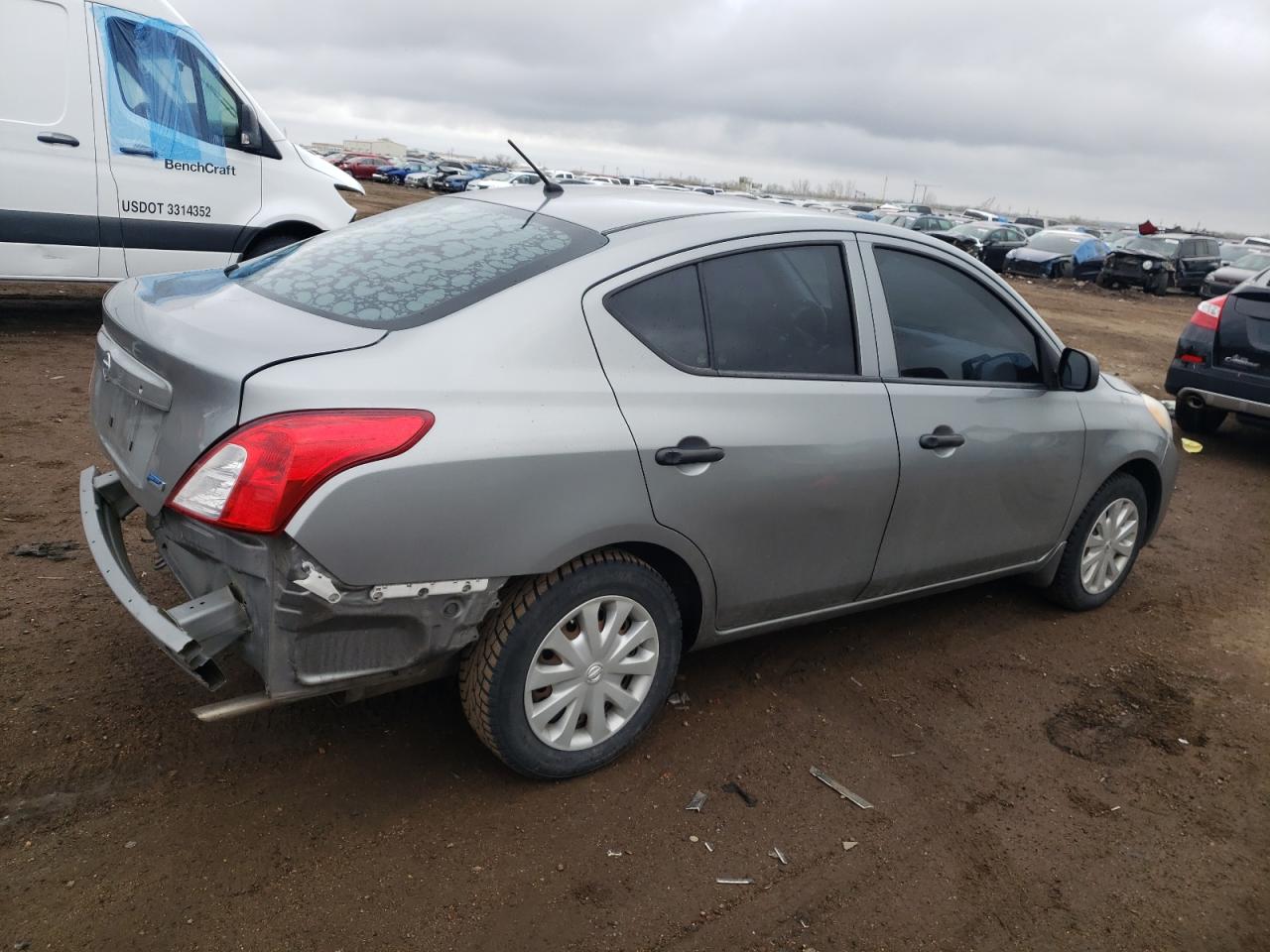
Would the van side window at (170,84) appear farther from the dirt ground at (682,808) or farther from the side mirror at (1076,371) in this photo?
the side mirror at (1076,371)

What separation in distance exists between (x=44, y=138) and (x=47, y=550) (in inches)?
163

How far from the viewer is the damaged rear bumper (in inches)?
93.5

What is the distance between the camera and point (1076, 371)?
404cm

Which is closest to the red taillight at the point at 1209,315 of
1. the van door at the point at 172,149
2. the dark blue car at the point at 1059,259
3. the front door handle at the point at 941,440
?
the front door handle at the point at 941,440

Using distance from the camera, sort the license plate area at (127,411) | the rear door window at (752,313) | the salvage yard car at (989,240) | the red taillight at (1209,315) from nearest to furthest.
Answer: the license plate area at (127,411), the rear door window at (752,313), the red taillight at (1209,315), the salvage yard car at (989,240)

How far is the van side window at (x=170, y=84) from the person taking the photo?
7.05m

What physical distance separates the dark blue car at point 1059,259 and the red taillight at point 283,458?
27.1 metres

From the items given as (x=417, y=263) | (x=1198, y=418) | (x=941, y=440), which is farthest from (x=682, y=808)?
(x=1198, y=418)

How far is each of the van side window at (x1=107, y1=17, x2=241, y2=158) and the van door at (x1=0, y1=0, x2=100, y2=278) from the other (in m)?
0.25

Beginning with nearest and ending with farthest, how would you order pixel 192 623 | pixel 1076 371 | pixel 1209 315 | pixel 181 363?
1. pixel 192 623
2. pixel 181 363
3. pixel 1076 371
4. pixel 1209 315

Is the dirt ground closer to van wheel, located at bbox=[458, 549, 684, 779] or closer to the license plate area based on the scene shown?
van wheel, located at bbox=[458, 549, 684, 779]

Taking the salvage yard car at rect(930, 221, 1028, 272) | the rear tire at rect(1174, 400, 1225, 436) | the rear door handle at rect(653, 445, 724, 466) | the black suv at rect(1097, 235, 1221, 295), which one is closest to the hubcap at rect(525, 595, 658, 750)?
the rear door handle at rect(653, 445, 724, 466)

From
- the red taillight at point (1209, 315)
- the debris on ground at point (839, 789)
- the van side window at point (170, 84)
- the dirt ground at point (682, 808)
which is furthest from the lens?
the red taillight at point (1209, 315)

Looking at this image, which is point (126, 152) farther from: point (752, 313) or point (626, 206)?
point (752, 313)
